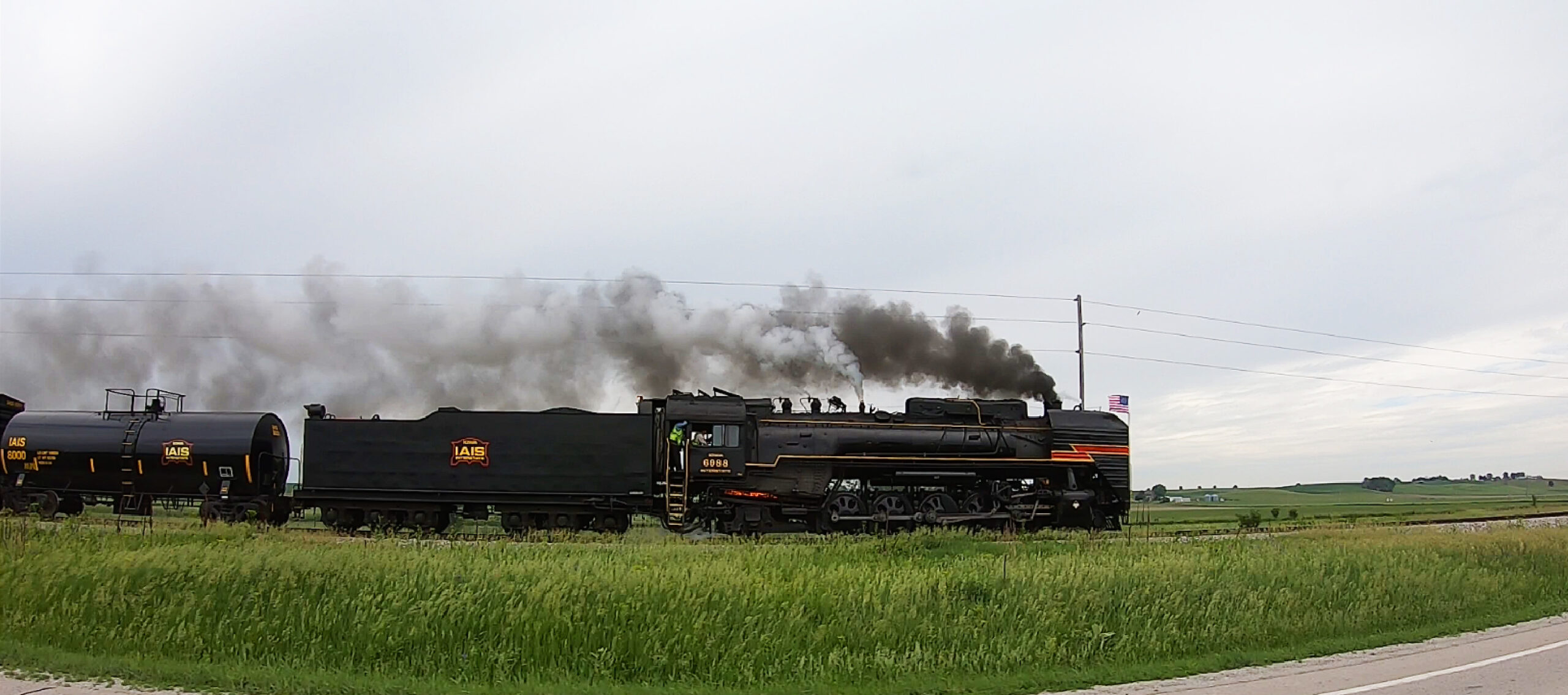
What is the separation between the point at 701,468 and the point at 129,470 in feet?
50.7

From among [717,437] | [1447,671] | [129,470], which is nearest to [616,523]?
[717,437]

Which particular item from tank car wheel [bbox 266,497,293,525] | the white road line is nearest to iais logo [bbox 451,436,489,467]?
tank car wheel [bbox 266,497,293,525]

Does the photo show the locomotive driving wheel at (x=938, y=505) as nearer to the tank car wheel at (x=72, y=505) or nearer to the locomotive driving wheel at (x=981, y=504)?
the locomotive driving wheel at (x=981, y=504)

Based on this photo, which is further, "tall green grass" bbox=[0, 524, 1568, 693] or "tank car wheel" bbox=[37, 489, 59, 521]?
"tank car wheel" bbox=[37, 489, 59, 521]

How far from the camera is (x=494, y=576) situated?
1250 cm

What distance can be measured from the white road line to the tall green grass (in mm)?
1413

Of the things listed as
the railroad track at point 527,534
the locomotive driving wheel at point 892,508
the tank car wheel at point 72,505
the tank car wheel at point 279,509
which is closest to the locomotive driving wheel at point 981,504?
the locomotive driving wheel at point 892,508

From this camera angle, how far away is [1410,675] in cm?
1047

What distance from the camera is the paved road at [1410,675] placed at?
9680mm

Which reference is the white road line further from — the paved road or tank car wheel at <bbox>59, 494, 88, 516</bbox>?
tank car wheel at <bbox>59, 494, 88, 516</bbox>

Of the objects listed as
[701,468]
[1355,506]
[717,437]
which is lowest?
[1355,506]

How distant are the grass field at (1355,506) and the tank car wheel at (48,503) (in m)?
31.8

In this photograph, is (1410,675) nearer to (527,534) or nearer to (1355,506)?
(527,534)

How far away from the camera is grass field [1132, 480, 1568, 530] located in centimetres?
3938
